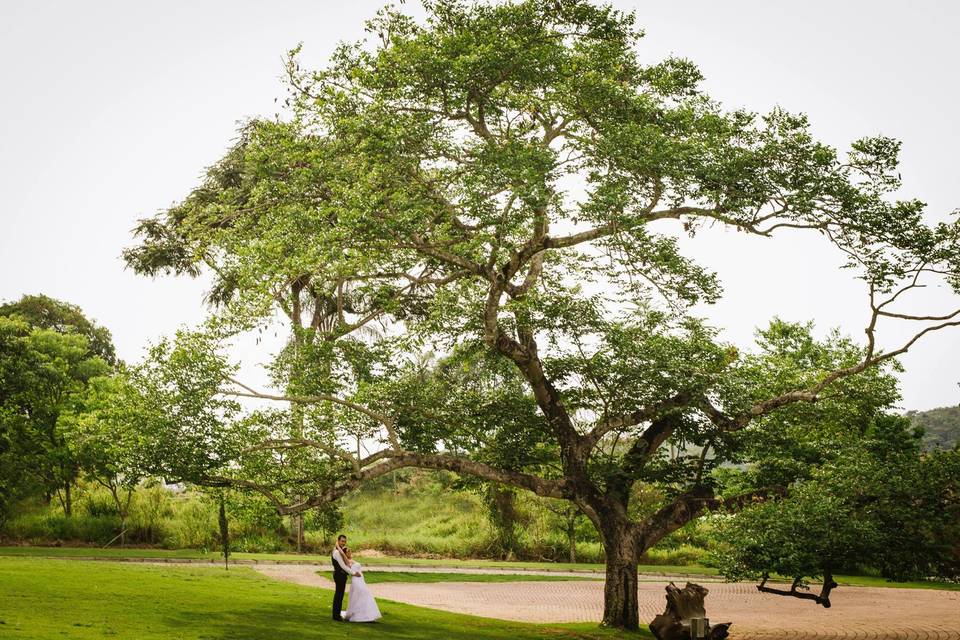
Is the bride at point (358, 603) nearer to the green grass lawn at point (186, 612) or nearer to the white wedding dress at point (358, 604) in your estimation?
the white wedding dress at point (358, 604)

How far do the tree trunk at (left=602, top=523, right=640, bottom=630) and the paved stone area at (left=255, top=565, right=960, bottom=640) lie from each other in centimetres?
189

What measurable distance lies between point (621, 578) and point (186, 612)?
986cm

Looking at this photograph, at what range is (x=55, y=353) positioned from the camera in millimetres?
44500

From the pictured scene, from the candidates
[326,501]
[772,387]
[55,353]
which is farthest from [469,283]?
[55,353]

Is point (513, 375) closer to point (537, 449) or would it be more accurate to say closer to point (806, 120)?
point (537, 449)

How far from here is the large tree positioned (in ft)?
58.5

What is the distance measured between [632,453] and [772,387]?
3.73 m

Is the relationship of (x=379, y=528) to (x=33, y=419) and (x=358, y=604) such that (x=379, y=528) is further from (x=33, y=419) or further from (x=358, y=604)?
(x=358, y=604)

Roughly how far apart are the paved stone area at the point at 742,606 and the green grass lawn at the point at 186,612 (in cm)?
269

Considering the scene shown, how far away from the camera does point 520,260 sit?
19.6 m

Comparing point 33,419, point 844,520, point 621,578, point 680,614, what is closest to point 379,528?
point 33,419

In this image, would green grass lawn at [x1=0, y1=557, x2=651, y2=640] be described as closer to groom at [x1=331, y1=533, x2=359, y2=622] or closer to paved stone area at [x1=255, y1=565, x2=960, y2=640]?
groom at [x1=331, y1=533, x2=359, y2=622]

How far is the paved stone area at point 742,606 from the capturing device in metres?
21.7

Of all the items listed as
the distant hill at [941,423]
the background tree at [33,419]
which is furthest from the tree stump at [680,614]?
the distant hill at [941,423]
